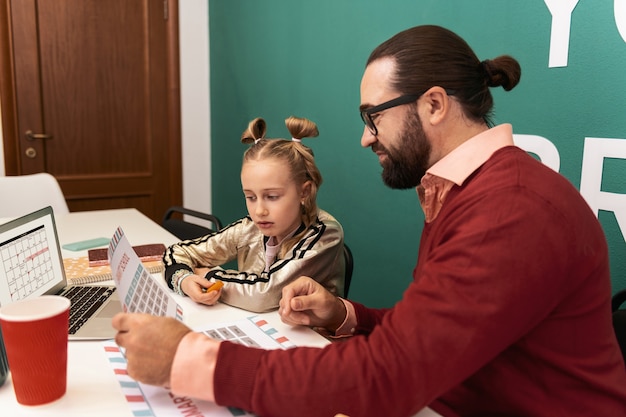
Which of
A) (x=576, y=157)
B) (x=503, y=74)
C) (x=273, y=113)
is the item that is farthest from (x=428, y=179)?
(x=273, y=113)

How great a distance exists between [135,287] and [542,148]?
129 centimetres

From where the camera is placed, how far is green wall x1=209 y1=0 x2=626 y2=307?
58.2 inches

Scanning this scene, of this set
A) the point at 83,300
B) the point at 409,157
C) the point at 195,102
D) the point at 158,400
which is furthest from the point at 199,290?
the point at 195,102

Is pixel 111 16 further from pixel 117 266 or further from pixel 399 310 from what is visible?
pixel 399 310

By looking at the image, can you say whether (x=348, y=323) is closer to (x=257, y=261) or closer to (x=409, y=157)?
(x=409, y=157)

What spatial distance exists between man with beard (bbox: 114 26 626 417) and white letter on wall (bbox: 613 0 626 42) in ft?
2.36

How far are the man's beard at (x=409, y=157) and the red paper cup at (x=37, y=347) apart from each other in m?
0.68

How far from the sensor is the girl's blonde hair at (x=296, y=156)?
1529 millimetres

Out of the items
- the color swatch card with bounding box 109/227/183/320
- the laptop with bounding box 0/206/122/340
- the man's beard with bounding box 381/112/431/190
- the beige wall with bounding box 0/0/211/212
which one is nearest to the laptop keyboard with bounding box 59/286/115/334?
the laptop with bounding box 0/206/122/340

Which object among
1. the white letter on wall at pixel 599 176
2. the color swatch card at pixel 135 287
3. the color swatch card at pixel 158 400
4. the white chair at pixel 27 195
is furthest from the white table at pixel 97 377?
the white chair at pixel 27 195

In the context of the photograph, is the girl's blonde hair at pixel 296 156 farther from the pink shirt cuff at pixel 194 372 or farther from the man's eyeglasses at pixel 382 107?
the pink shirt cuff at pixel 194 372

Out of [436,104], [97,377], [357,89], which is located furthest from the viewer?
[357,89]

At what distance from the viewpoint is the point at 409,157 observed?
1.09 m

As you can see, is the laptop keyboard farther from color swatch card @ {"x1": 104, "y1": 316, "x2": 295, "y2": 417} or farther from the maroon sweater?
the maroon sweater
